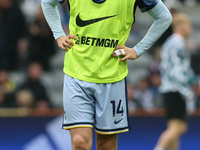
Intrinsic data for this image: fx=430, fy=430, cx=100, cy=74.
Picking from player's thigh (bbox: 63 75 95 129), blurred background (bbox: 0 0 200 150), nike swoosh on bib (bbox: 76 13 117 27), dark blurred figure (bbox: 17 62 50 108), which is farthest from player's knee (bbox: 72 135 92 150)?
dark blurred figure (bbox: 17 62 50 108)

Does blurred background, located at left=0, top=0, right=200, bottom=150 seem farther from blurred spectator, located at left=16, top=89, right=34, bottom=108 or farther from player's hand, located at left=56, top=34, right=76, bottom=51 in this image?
player's hand, located at left=56, top=34, right=76, bottom=51

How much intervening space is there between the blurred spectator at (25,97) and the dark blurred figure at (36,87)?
0.21ft

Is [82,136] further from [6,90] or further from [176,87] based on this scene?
[6,90]

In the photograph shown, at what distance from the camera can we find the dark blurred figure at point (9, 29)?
9.27m

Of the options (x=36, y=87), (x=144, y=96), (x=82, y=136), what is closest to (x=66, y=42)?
(x=82, y=136)

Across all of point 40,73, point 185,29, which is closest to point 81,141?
point 185,29

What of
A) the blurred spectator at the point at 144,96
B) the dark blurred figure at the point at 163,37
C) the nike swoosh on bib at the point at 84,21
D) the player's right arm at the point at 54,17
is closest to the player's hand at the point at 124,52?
the nike swoosh on bib at the point at 84,21

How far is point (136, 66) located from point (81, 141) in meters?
6.84

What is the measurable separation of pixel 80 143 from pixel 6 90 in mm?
5856

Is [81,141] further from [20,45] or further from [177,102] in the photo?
[20,45]

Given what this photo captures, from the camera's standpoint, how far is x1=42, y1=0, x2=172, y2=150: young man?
3.49 meters

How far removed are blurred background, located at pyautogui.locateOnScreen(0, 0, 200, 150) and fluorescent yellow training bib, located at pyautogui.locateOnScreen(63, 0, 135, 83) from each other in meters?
3.95

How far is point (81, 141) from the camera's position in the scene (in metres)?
3.41

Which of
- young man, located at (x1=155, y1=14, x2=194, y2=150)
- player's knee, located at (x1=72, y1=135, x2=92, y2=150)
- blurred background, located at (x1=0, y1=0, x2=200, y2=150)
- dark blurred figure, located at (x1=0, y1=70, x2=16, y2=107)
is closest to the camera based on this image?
player's knee, located at (x1=72, y1=135, x2=92, y2=150)
